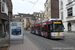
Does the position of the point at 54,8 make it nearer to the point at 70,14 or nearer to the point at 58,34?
the point at 70,14

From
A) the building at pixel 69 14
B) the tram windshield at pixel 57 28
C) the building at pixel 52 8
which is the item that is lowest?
the tram windshield at pixel 57 28

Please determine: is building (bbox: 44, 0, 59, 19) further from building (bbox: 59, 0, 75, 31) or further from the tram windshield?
the tram windshield

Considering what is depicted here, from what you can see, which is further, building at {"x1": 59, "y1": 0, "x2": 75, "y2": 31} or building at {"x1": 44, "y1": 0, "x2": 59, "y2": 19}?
building at {"x1": 44, "y1": 0, "x2": 59, "y2": 19}

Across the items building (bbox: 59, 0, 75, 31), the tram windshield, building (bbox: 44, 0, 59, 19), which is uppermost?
building (bbox: 44, 0, 59, 19)

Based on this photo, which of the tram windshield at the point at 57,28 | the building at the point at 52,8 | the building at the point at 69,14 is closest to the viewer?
the tram windshield at the point at 57,28

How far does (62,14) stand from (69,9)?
4.49 m

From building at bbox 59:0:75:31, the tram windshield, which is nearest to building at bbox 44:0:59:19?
building at bbox 59:0:75:31

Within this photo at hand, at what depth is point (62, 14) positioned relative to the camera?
30.2m

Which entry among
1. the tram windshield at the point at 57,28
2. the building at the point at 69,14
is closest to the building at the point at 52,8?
the building at the point at 69,14

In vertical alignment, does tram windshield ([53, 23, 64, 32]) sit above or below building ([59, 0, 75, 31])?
below

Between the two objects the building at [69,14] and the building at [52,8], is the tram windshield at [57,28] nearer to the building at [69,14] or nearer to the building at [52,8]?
the building at [69,14]

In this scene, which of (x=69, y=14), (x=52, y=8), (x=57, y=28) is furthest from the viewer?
(x=52, y=8)

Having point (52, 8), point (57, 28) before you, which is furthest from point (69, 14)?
point (52, 8)

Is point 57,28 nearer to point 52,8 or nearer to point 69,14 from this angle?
point 69,14
